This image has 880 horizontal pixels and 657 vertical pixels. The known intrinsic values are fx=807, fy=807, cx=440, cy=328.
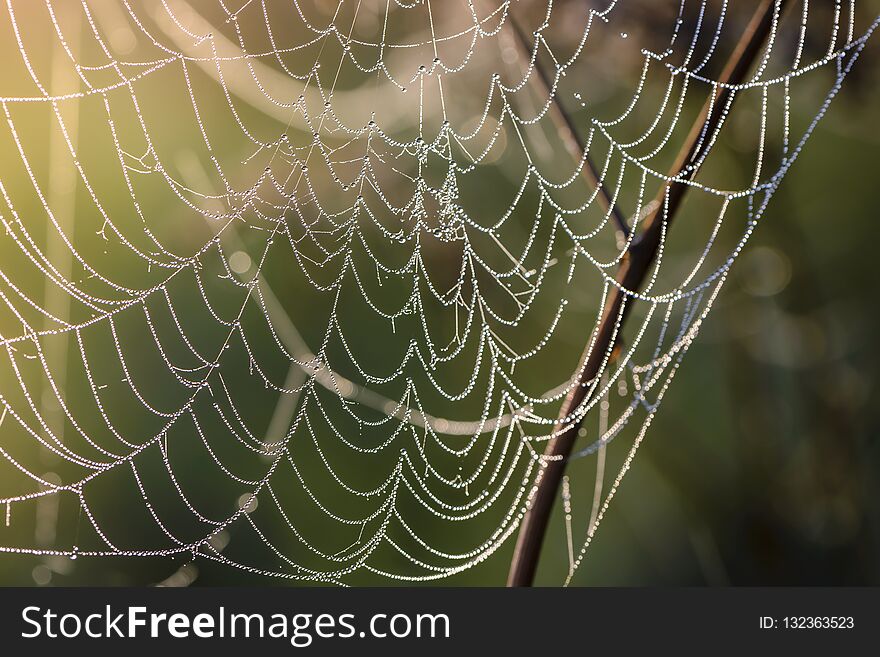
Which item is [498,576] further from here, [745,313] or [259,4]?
[259,4]

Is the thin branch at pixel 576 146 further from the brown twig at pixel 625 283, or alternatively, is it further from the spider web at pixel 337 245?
the spider web at pixel 337 245

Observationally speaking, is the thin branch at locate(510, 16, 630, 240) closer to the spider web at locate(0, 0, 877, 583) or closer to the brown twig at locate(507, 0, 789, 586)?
the brown twig at locate(507, 0, 789, 586)

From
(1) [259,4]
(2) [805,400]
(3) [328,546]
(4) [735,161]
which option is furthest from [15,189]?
(2) [805,400]

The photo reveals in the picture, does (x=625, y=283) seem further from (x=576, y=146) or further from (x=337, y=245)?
(x=337, y=245)

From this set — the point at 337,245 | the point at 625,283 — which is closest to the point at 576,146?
the point at 625,283

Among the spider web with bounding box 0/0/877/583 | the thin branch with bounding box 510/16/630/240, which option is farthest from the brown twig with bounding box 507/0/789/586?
the spider web with bounding box 0/0/877/583

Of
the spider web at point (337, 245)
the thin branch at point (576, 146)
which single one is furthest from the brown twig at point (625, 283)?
the spider web at point (337, 245)
